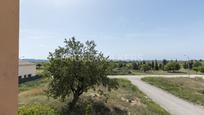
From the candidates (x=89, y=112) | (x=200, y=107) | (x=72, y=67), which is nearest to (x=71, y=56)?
(x=72, y=67)

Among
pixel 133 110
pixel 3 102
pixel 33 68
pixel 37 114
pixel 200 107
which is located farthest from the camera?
pixel 33 68

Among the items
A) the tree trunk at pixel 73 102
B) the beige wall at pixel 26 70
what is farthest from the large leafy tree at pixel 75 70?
the beige wall at pixel 26 70

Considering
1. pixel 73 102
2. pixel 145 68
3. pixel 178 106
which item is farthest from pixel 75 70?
pixel 145 68

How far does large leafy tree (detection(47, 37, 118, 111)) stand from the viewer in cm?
2011

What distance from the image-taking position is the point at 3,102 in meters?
3.37

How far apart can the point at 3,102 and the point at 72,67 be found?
16838mm

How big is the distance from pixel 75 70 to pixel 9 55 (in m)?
16.7

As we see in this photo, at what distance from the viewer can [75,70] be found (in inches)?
793

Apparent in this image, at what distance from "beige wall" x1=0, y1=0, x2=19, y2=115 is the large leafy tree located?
1642 centimetres

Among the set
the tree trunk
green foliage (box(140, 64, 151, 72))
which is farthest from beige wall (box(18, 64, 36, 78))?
green foliage (box(140, 64, 151, 72))

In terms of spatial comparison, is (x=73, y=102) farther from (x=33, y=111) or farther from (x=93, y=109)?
(x=33, y=111)

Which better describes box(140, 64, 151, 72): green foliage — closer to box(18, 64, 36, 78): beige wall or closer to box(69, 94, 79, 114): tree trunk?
box(18, 64, 36, 78): beige wall

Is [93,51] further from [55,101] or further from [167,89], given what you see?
[167,89]

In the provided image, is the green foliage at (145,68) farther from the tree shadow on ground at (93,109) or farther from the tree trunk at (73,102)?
the tree trunk at (73,102)
